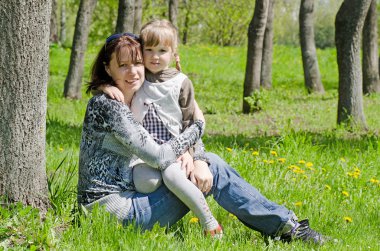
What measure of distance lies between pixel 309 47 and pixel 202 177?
1202cm

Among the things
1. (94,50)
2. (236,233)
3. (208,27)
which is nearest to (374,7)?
(236,233)

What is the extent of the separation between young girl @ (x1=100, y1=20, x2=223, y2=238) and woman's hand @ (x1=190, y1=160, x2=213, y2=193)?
30 millimetres

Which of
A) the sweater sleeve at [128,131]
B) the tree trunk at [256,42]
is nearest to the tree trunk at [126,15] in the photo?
the tree trunk at [256,42]

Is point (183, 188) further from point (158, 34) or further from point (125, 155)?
point (158, 34)

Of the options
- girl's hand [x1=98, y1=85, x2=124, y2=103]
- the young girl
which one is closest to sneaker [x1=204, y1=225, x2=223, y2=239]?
the young girl

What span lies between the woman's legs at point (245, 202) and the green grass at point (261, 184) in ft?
0.43

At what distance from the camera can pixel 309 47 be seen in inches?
603

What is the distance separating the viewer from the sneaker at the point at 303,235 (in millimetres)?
3992

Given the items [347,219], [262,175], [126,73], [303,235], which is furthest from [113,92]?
[262,175]

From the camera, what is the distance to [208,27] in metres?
36.2

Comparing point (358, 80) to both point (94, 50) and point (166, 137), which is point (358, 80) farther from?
point (94, 50)

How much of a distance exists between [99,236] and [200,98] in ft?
36.4

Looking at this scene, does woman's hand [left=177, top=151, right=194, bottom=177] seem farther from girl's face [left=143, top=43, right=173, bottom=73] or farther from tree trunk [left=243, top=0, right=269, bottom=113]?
tree trunk [left=243, top=0, right=269, bottom=113]

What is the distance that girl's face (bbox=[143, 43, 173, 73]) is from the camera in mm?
3867
